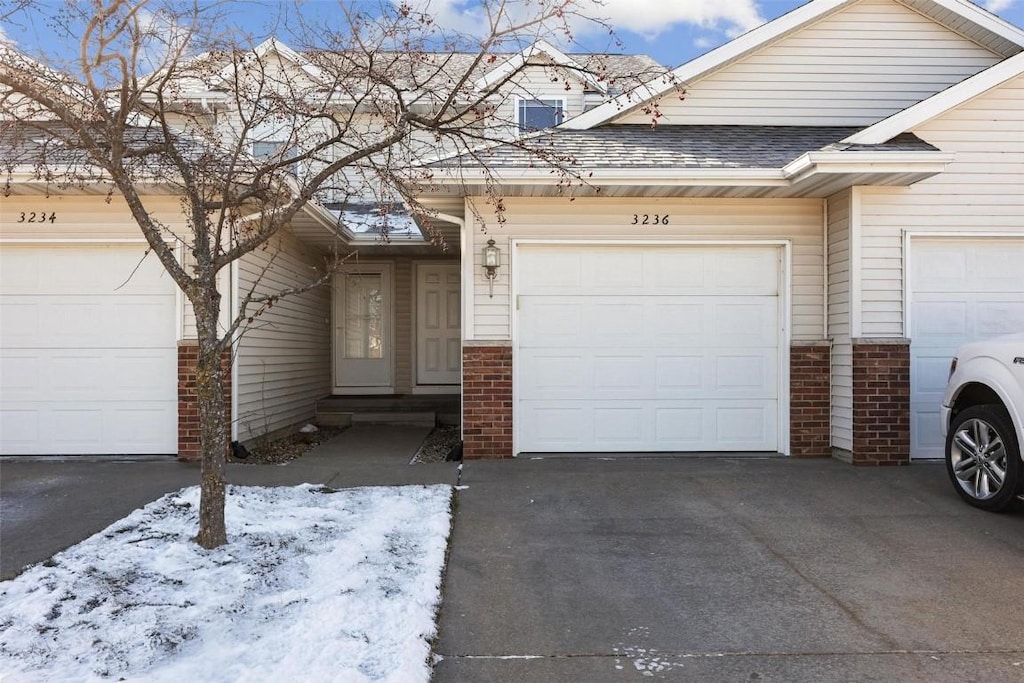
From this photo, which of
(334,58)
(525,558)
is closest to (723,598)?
(525,558)

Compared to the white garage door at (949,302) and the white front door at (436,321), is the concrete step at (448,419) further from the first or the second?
the white garage door at (949,302)

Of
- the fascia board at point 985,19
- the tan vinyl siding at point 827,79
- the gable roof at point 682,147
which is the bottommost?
the gable roof at point 682,147

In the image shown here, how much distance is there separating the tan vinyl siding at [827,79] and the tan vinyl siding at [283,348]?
544 centimetres

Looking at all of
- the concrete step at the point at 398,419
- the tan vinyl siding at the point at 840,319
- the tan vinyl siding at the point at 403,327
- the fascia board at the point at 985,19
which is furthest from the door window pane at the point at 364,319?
the fascia board at the point at 985,19

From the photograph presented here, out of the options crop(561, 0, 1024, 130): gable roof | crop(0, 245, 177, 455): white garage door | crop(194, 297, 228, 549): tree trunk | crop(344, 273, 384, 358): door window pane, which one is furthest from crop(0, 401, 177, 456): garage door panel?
crop(561, 0, 1024, 130): gable roof

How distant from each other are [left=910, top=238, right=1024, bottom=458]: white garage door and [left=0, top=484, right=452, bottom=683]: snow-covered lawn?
5267 mm

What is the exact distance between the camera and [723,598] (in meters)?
3.66

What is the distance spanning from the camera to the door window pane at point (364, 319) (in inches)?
468

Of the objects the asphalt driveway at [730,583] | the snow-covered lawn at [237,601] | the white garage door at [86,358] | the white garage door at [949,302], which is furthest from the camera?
the white garage door at [86,358]

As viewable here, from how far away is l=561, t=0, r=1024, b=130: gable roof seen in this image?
26.3 ft

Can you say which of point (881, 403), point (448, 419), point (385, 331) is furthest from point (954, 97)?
point (385, 331)

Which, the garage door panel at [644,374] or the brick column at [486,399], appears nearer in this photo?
the brick column at [486,399]

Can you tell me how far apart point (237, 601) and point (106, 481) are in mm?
3647

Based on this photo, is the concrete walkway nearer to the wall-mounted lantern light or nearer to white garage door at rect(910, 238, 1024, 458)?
the wall-mounted lantern light
